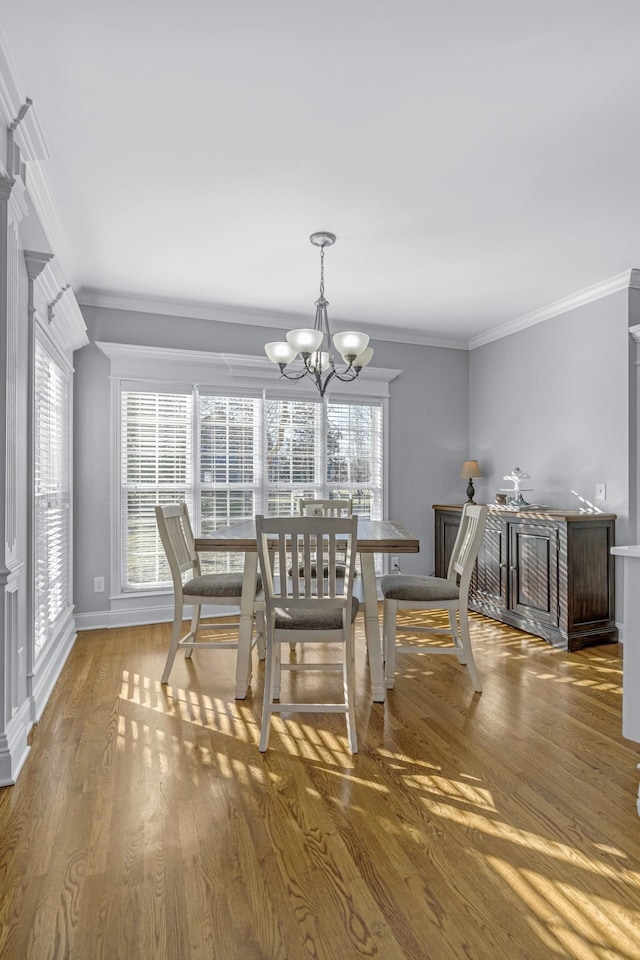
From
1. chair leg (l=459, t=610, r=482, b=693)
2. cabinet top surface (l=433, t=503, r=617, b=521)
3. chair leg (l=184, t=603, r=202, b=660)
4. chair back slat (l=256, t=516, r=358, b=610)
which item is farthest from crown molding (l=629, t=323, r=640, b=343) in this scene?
chair leg (l=184, t=603, r=202, b=660)

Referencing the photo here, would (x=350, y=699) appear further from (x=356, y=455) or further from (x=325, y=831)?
(x=356, y=455)

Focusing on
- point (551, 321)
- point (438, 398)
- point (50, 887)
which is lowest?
point (50, 887)

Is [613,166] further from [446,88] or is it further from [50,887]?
[50,887]

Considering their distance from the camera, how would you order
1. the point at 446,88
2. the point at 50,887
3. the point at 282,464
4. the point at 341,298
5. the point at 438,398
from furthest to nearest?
the point at 438,398
the point at 282,464
the point at 341,298
the point at 446,88
the point at 50,887

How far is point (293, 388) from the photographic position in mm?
4926

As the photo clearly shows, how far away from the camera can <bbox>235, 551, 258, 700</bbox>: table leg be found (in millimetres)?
2902

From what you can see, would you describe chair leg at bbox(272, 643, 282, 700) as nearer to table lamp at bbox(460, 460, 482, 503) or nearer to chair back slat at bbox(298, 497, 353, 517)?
A: chair back slat at bbox(298, 497, 353, 517)

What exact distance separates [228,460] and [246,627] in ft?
6.69

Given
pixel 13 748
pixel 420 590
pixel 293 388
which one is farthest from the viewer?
pixel 293 388

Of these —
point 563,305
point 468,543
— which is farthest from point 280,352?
point 563,305

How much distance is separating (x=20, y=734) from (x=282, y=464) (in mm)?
3040

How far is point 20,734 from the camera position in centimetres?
226

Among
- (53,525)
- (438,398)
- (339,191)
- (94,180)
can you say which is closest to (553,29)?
(339,191)

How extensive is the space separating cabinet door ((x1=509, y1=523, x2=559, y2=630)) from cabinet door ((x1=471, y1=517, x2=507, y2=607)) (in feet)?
0.32
